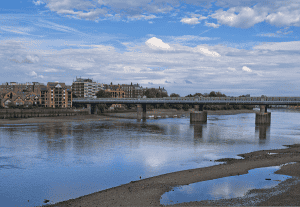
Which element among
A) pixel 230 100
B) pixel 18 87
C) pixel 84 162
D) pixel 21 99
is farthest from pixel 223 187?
pixel 18 87

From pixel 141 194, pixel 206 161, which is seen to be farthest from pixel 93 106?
pixel 141 194

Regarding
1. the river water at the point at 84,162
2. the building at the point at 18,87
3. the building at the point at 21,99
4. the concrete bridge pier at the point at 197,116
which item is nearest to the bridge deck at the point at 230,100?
the concrete bridge pier at the point at 197,116

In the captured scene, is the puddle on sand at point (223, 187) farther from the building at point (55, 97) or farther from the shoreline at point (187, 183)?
the building at point (55, 97)

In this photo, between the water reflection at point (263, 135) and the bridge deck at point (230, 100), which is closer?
the water reflection at point (263, 135)

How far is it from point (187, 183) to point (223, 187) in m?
3.07

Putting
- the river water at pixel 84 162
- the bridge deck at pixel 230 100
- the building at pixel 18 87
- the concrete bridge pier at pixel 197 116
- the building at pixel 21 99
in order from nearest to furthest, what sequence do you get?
1. the river water at pixel 84 162
2. the bridge deck at pixel 230 100
3. the concrete bridge pier at pixel 197 116
4. the building at pixel 21 99
5. the building at pixel 18 87

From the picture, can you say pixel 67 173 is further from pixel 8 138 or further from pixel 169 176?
pixel 8 138

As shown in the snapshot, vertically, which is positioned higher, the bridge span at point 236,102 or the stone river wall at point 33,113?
the bridge span at point 236,102

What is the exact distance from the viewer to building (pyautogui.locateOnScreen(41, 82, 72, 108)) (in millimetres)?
141125

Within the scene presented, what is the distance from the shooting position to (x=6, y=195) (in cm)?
2177

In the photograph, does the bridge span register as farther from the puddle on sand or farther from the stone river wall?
the puddle on sand

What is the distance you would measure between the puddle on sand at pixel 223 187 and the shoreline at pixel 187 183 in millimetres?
685

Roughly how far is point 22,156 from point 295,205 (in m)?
31.1

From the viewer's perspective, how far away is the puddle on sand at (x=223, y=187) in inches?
819
